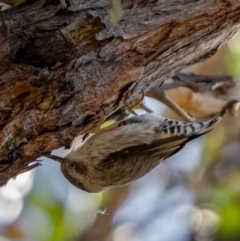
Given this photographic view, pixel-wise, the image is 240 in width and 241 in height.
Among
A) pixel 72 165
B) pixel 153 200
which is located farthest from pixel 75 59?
pixel 153 200

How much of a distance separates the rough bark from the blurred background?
1.91ft

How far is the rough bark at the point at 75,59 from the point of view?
126cm

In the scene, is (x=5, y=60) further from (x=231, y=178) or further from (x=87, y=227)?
(x=231, y=178)

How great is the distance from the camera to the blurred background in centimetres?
233

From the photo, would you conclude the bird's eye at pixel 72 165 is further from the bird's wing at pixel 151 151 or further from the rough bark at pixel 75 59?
the rough bark at pixel 75 59

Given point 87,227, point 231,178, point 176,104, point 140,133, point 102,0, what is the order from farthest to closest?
1. point 231,178
2. point 87,227
3. point 176,104
4. point 140,133
5. point 102,0

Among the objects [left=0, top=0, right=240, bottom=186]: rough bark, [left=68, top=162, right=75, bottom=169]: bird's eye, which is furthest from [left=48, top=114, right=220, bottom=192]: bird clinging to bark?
[left=0, top=0, right=240, bottom=186]: rough bark

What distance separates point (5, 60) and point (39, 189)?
49.2 inches

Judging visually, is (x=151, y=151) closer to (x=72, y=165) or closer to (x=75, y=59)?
(x=72, y=165)

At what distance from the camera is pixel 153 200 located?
2939 mm

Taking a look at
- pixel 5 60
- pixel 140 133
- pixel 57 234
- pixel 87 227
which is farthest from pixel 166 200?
pixel 5 60

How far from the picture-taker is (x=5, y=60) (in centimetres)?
125

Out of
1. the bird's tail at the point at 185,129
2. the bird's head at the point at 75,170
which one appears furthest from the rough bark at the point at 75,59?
the bird's head at the point at 75,170

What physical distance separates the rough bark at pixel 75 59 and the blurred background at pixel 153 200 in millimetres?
581
